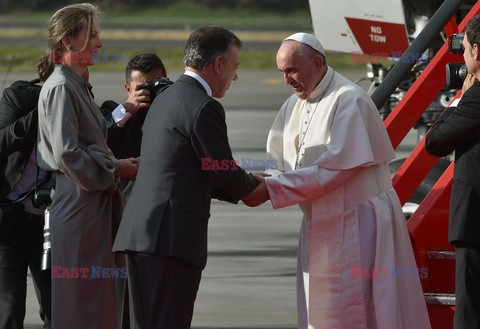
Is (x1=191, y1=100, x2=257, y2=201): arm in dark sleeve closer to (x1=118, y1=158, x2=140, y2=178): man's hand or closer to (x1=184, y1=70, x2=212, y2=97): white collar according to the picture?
(x1=184, y1=70, x2=212, y2=97): white collar

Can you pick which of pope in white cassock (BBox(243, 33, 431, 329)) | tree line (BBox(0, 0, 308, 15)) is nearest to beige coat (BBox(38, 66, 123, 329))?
pope in white cassock (BBox(243, 33, 431, 329))

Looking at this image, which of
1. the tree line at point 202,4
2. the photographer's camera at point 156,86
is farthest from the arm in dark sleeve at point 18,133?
the tree line at point 202,4

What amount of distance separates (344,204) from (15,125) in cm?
165

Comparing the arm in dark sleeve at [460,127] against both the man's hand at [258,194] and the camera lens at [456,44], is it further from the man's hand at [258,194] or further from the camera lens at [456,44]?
the man's hand at [258,194]

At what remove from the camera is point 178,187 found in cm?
483

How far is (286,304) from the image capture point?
7777mm

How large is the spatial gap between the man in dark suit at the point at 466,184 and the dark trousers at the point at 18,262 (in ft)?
6.67

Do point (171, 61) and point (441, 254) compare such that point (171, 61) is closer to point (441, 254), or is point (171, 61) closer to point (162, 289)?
point (441, 254)

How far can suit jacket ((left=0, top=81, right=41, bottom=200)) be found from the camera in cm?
558

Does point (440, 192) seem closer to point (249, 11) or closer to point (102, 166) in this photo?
point (102, 166)

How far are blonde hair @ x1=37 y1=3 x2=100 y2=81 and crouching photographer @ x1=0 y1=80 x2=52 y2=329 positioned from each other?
0.95ft

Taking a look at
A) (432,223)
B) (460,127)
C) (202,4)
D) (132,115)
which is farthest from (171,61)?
(202,4)

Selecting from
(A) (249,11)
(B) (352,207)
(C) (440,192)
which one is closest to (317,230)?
(B) (352,207)

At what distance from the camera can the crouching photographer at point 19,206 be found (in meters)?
5.57
